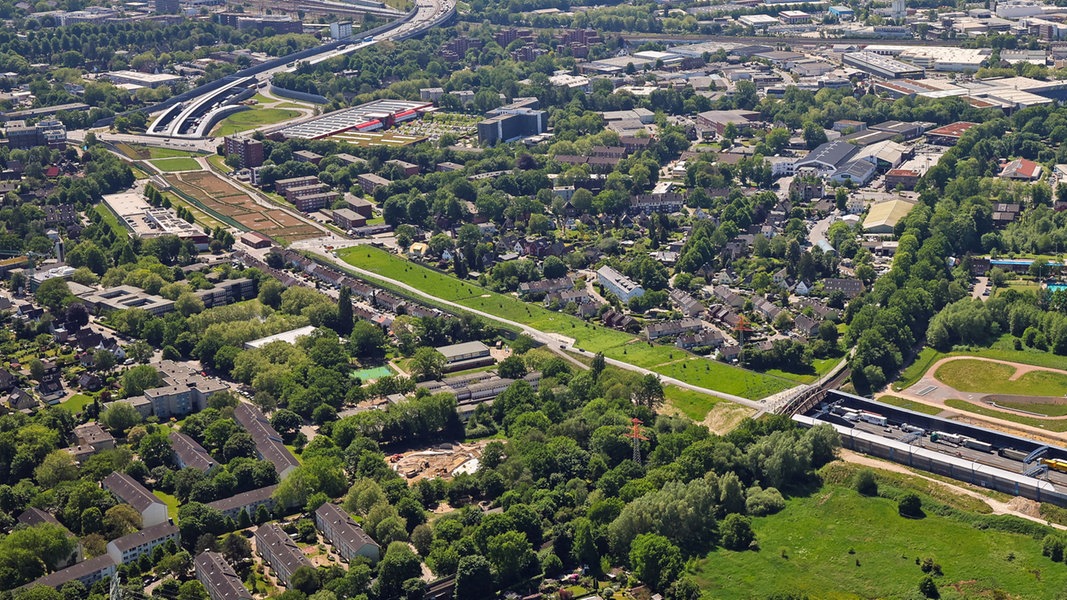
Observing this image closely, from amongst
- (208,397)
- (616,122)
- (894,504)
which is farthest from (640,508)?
(616,122)

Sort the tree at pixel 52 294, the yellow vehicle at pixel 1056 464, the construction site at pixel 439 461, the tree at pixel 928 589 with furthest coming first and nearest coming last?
the tree at pixel 52 294 → the construction site at pixel 439 461 → the yellow vehicle at pixel 1056 464 → the tree at pixel 928 589

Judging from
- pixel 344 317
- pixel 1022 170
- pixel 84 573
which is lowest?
pixel 84 573

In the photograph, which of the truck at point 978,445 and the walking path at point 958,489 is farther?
the truck at point 978,445

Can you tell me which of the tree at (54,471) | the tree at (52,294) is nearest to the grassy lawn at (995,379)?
the tree at (54,471)

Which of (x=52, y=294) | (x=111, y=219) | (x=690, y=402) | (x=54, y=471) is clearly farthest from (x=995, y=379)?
(x=111, y=219)

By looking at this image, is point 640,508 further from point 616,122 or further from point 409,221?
point 616,122

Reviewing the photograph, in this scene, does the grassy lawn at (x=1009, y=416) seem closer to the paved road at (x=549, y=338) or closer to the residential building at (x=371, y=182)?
the paved road at (x=549, y=338)

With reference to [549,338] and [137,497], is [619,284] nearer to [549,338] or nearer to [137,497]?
[549,338]
